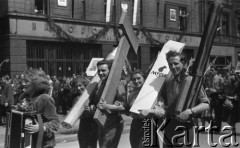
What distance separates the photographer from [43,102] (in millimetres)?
3928

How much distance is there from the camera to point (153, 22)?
25.8m

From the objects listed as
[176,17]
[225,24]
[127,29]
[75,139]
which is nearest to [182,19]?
[176,17]

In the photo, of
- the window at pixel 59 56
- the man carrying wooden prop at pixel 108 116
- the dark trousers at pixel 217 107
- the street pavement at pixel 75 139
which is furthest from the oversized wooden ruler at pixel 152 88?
the window at pixel 59 56

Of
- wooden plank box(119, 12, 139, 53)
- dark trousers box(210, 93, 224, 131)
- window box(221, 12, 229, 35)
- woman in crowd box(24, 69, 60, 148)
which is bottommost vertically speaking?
dark trousers box(210, 93, 224, 131)

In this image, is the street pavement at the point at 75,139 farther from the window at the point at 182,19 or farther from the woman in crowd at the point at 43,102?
the window at the point at 182,19

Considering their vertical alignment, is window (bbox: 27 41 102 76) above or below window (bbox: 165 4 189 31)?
below

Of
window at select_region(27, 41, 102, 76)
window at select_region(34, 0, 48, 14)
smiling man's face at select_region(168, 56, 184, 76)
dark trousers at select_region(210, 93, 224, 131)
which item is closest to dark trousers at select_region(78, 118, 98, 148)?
smiling man's face at select_region(168, 56, 184, 76)

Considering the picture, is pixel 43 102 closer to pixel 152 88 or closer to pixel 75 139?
pixel 152 88

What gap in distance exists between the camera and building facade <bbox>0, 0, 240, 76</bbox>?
740 inches

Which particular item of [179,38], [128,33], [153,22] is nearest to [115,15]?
[153,22]

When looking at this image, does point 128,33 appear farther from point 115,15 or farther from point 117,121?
point 115,15

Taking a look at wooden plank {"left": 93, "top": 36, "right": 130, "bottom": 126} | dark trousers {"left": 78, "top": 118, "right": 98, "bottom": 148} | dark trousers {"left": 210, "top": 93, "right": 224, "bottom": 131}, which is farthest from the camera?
dark trousers {"left": 210, "top": 93, "right": 224, "bottom": 131}

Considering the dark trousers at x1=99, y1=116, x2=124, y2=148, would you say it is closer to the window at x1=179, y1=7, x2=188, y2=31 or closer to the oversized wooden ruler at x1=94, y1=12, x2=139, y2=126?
the oversized wooden ruler at x1=94, y1=12, x2=139, y2=126

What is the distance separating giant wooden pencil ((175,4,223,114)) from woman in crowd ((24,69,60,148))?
1.31 m
